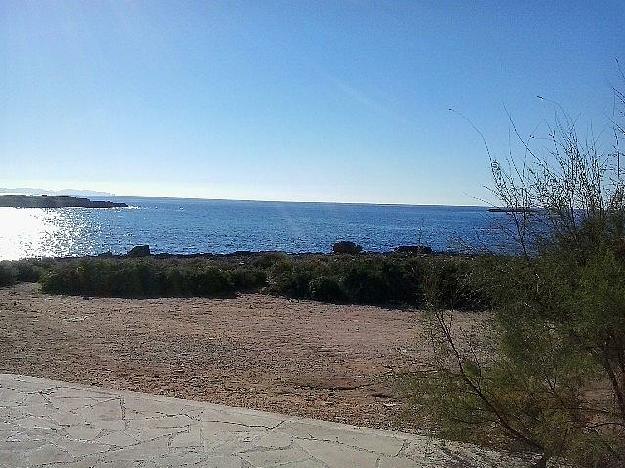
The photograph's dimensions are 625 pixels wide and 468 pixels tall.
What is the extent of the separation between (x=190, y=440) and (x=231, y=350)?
515 cm

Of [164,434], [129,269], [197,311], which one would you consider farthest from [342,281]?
[164,434]

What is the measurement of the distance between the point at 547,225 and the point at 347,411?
3010 millimetres

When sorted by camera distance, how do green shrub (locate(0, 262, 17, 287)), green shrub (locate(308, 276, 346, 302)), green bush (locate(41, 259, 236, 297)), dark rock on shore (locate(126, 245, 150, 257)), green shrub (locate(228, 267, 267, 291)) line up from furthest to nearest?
dark rock on shore (locate(126, 245, 150, 257)) → green shrub (locate(0, 262, 17, 287)) → green shrub (locate(228, 267, 267, 291)) → green bush (locate(41, 259, 236, 297)) → green shrub (locate(308, 276, 346, 302))

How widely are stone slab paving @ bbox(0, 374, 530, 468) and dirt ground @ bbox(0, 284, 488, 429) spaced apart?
1.83 ft

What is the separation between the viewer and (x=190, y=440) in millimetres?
4977

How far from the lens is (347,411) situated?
654 centimetres

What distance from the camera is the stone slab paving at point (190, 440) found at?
4.57 m

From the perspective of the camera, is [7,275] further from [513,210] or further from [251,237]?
[251,237]

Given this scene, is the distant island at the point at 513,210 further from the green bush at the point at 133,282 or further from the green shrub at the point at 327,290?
the green bush at the point at 133,282

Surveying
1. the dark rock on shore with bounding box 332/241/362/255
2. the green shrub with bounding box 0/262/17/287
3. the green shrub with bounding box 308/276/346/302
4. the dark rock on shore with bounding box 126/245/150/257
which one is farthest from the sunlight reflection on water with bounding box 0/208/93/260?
the green shrub with bounding box 308/276/346/302

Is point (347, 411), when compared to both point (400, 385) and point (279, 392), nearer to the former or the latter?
point (279, 392)

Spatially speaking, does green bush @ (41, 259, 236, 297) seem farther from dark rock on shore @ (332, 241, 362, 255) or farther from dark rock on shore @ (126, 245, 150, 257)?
dark rock on shore @ (332, 241, 362, 255)

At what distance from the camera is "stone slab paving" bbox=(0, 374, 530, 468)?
15.0ft

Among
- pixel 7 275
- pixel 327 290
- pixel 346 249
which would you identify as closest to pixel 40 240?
pixel 346 249
